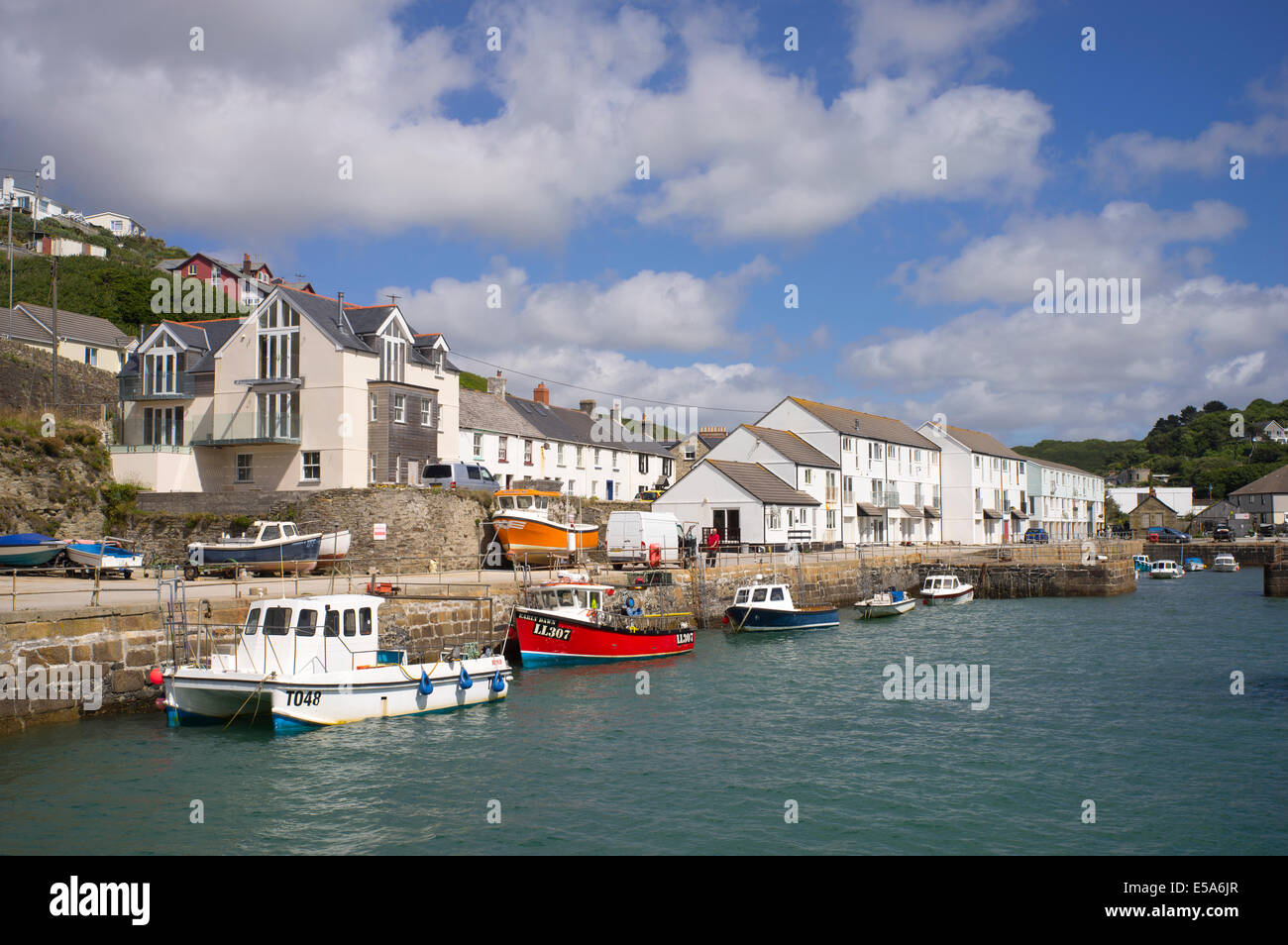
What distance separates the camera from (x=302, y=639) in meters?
20.3

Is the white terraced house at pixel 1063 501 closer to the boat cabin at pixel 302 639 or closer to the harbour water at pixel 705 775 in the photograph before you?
the harbour water at pixel 705 775

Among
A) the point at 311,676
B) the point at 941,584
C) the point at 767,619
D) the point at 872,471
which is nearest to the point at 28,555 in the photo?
the point at 311,676

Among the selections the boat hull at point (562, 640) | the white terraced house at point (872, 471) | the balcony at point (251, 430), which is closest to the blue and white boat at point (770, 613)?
the boat hull at point (562, 640)

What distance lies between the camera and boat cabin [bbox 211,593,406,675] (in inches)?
794

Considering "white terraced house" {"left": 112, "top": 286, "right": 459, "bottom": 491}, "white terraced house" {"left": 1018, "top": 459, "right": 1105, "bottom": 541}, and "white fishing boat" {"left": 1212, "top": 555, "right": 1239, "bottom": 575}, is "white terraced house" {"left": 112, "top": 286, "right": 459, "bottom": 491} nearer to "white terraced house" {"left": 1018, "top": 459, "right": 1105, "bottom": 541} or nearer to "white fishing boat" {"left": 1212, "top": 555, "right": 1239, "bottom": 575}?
"white terraced house" {"left": 1018, "top": 459, "right": 1105, "bottom": 541}

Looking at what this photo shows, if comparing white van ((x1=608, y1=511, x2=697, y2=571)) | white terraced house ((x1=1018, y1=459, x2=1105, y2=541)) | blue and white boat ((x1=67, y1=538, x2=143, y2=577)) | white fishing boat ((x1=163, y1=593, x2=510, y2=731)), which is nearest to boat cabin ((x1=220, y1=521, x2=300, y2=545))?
blue and white boat ((x1=67, y1=538, x2=143, y2=577))

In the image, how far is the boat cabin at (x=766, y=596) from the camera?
3828 cm

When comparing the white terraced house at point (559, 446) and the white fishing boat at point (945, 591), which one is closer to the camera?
the white fishing boat at point (945, 591)

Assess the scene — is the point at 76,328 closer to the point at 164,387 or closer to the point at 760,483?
the point at 164,387

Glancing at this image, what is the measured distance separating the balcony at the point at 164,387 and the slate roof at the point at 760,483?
1113 inches

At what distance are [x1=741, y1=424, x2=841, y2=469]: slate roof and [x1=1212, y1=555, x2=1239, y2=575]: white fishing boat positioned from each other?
41615 mm

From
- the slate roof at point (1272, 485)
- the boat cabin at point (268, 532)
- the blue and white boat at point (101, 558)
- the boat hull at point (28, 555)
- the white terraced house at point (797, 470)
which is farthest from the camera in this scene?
the slate roof at point (1272, 485)

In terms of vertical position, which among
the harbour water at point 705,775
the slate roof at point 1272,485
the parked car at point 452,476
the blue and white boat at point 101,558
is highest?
the slate roof at point 1272,485

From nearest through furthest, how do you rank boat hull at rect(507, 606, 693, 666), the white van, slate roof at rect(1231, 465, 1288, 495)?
boat hull at rect(507, 606, 693, 666)
the white van
slate roof at rect(1231, 465, 1288, 495)
